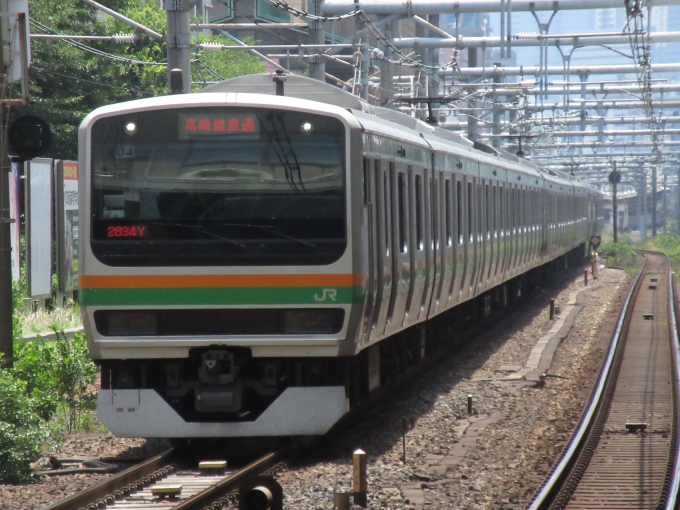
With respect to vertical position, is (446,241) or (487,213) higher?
(487,213)

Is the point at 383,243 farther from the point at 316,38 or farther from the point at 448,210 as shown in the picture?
the point at 316,38

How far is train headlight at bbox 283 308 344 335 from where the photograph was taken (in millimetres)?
8289

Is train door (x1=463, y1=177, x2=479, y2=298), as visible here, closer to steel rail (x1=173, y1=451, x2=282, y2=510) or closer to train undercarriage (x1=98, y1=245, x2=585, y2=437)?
train undercarriage (x1=98, y1=245, x2=585, y2=437)

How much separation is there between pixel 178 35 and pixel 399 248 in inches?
136

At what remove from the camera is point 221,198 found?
8266 mm

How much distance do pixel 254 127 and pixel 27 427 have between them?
8.63 ft

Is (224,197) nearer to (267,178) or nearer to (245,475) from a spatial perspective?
(267,178)

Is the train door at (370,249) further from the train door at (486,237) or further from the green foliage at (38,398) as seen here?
the train door at (486,237)

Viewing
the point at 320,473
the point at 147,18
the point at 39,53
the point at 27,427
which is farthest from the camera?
the point at 147,18

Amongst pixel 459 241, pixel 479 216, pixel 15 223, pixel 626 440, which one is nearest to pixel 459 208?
pixel 459 241

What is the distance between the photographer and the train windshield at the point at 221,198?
325 inches

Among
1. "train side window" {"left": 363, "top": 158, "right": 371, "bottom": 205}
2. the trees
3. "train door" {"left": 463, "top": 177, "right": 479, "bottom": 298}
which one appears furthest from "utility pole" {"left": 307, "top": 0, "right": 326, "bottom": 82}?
"train side window" {"left": 363, "top": 158, "right": 371, "bottom": 205}

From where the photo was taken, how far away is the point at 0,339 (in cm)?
991

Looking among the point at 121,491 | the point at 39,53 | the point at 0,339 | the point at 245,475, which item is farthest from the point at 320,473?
the point at 39,53
